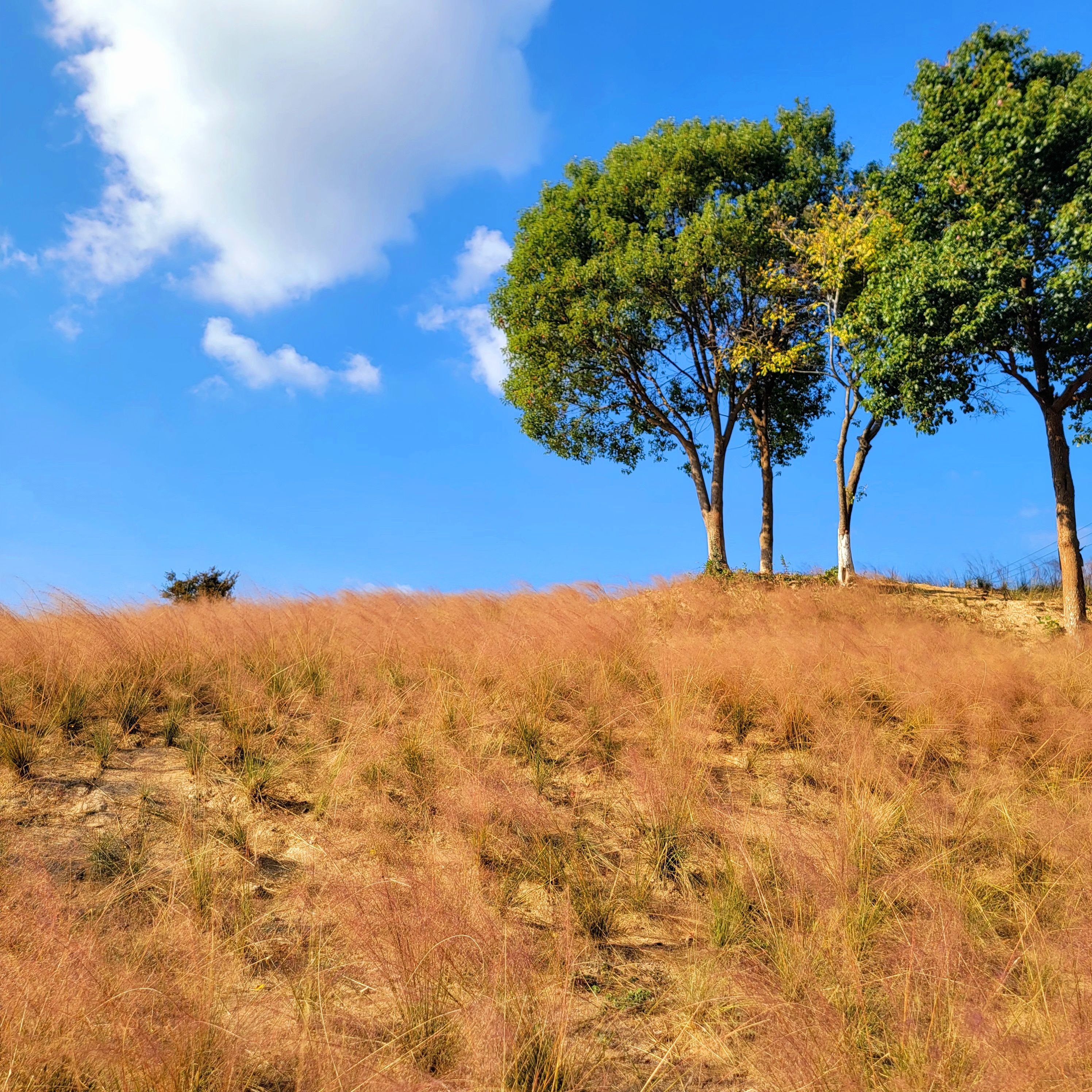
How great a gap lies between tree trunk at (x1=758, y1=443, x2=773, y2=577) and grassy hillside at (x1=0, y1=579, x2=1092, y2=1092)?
1253cm

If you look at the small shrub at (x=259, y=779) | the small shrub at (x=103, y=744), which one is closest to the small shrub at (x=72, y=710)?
the small shrub at (x=103, y=744)

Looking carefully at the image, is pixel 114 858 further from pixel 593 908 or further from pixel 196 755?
pixel 593 908

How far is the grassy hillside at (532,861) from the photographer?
2986 millimetres

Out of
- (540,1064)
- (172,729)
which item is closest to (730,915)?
(540,1064)

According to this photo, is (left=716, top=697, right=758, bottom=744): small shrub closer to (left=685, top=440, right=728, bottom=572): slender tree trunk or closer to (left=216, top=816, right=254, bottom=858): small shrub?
(left=216, top=816, right=254, bottom=858): small shrub

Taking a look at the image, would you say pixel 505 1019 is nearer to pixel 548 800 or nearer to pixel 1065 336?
pixel 548 800

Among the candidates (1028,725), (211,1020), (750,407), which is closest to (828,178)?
(750,407)

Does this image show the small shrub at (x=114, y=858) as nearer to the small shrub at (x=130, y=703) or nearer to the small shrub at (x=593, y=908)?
the small shrub at (x=130, y=703)

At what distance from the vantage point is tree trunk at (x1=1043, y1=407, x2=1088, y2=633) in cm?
1506

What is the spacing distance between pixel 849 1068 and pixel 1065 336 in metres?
15.4

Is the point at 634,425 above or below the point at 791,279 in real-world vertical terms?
below

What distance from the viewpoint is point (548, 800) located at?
17.4ft

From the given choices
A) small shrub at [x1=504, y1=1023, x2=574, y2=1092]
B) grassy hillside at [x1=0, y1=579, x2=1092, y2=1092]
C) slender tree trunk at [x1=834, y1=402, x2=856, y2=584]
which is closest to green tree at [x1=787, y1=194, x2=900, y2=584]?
slender tree trunk at [x1=834, y1=402, x2=856, y2=584]

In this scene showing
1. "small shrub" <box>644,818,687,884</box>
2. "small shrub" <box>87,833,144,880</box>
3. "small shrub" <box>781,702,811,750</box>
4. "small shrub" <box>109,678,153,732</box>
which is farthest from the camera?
"small shrub" <box>781,702,811,750</box>
